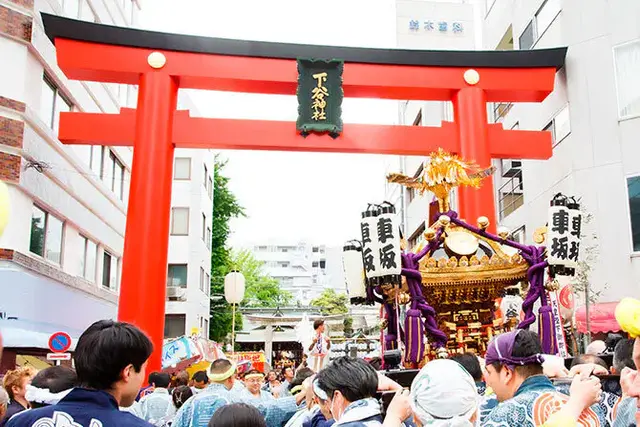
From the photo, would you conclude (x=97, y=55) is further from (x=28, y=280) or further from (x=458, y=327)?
(x=458, y=327)

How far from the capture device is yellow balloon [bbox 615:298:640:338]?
2346 mm

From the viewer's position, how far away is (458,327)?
7.73 meters

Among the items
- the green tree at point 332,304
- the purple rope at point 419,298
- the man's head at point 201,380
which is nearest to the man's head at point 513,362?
the purple rope at point 419,298

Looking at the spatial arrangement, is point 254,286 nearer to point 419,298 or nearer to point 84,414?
point 419,298

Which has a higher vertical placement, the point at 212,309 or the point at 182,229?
the point at 182,229

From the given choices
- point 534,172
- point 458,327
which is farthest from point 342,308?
point 458,327

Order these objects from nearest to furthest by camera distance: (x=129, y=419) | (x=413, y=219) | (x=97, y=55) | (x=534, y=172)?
(x=129, y=419) < (x=97, y=55) < (x=534, y=172) < (x=413, y=219)

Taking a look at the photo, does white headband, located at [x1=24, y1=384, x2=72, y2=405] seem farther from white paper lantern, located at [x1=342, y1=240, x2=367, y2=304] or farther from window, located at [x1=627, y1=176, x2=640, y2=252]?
window, located at [x1=627, y1=176, x2=640, y2=252]

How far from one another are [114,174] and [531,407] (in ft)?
57.2

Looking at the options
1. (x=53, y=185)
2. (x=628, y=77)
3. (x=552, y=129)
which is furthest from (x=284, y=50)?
(x=628, y=77)

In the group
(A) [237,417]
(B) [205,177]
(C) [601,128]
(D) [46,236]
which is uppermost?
(B) [205,177]

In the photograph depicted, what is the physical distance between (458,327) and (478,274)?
731 millimetres

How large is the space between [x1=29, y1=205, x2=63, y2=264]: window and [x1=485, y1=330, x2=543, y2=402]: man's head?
11.5m

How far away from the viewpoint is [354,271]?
8.21 m
